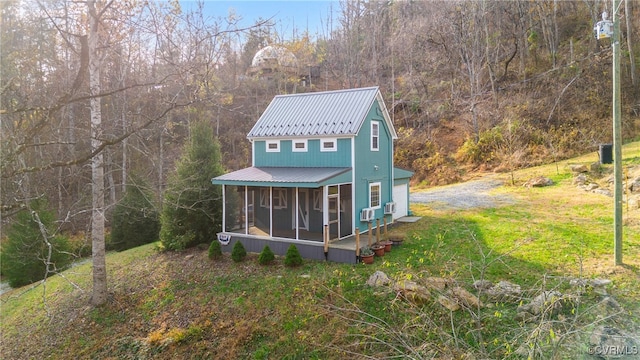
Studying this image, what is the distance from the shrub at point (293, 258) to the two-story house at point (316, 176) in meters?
0.68

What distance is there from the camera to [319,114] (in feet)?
48.1

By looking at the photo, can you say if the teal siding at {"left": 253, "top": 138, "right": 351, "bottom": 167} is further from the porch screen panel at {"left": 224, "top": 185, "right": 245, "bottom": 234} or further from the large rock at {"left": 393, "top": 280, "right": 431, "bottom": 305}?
the large rock at {"left": 393, "top": 280, "right": 431, "bottom": 305}

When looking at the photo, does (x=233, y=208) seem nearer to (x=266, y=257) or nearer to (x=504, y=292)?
(x=266, y=257)

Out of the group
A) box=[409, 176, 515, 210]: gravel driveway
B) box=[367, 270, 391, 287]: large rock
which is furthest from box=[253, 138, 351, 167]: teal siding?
box=[409, 176, 515, 210]: gravel driveway

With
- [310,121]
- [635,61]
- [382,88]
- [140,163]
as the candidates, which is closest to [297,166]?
[310,121]

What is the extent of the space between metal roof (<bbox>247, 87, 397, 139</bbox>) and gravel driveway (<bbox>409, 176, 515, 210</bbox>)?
15.1 ft

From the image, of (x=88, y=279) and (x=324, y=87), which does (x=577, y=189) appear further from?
(x=324, y=87)

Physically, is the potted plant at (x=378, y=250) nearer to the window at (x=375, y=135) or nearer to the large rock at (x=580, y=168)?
the window at (x=375, y=135)

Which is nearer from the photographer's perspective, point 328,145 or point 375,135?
point 328,145

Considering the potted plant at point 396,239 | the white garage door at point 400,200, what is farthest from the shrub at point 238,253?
the white garage door at point 400,200

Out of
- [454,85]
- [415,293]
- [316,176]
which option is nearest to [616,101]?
[415,293]

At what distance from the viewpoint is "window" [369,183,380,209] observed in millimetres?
14328

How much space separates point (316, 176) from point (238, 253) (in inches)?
139

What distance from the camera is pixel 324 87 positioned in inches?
1366
